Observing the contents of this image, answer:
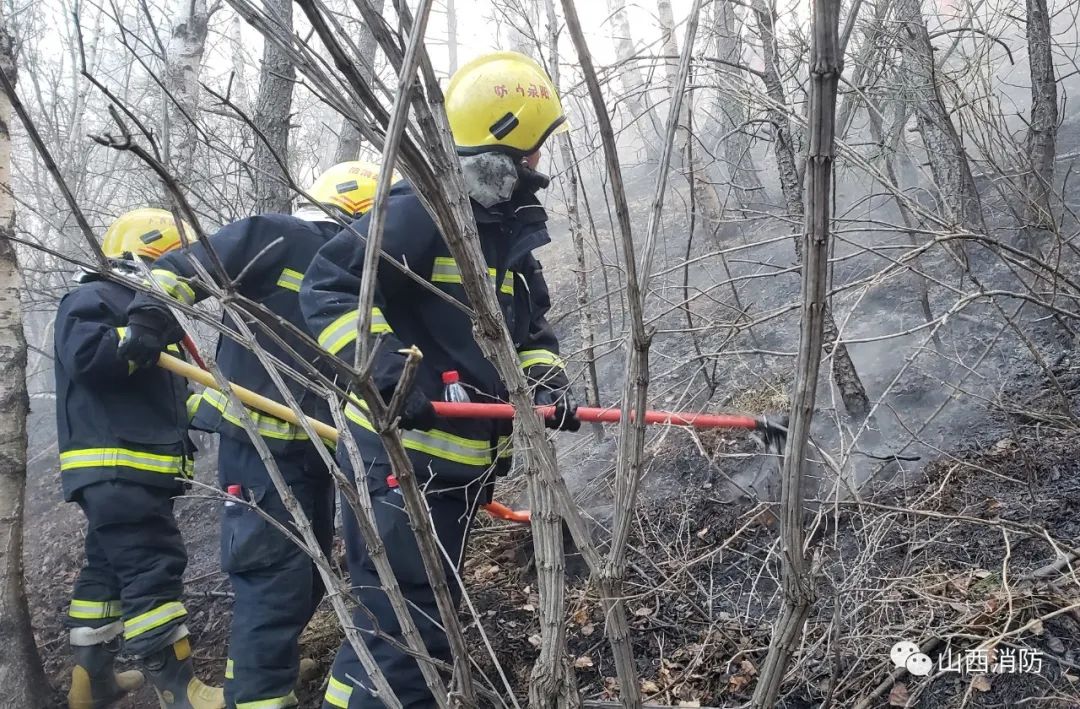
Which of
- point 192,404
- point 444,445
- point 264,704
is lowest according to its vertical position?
point 264,704

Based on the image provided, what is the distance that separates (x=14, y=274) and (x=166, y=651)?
6.52ft

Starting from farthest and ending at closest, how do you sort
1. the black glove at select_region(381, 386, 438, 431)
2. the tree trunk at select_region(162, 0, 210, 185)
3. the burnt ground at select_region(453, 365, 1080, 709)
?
the tree trunk at select_region(162, 0, 210, 185)
the black glove at select_region(381, 386, 438, 431)
the burnt ground at select_region(453, 365, 1080, 709)

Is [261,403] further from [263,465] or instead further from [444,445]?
[444,445]

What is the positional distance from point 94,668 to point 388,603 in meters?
2.39

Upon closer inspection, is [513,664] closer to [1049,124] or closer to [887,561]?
[887,561]

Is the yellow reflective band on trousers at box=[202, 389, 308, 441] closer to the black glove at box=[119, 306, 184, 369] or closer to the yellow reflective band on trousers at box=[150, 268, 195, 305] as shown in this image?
the black glove at box=[119, 306, 184, 369]

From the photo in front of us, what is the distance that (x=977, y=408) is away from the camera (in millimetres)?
3695

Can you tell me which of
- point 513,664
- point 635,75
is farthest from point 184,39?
point 635,75

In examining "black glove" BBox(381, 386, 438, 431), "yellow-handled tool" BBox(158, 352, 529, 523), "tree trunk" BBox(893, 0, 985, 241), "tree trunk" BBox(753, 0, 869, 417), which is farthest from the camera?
"tree trunk" BBox(753, 0, 869, 417)

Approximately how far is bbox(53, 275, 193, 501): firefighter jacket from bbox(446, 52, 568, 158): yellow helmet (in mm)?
1981

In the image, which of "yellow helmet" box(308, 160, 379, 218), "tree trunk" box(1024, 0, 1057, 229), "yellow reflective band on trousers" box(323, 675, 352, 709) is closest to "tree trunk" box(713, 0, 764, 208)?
"tree trunk" box(1024, 0, 1057, 229)

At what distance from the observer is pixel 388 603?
229cm

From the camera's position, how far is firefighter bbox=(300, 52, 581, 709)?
231cm

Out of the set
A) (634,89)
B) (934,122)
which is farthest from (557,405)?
(934,122)
